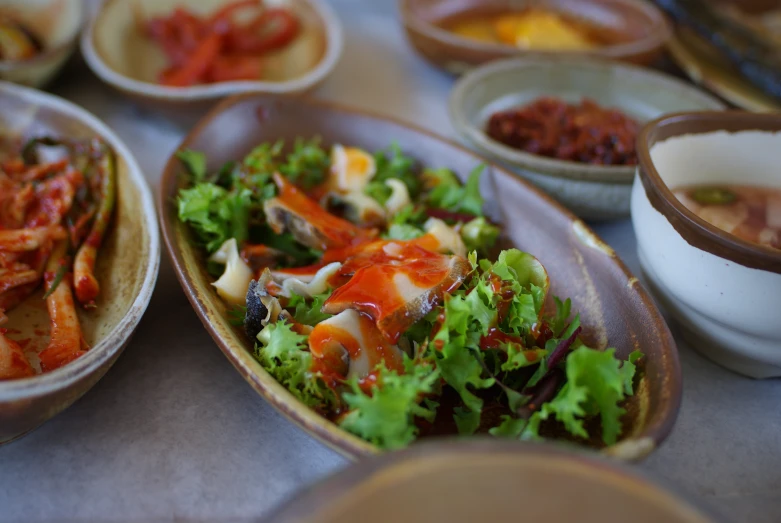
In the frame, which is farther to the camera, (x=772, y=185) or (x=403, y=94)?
(x=403, y=94)

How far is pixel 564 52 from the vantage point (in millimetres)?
2398

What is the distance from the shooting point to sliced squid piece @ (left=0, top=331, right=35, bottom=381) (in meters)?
1.18

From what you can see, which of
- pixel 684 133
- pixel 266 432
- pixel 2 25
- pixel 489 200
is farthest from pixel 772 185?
pixel 2 25

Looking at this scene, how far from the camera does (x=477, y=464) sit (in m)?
0.77

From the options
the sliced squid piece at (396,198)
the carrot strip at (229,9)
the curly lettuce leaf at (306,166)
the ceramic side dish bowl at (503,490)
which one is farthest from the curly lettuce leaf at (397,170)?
the carrot strip at (229,9)

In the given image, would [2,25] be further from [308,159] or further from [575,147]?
[575,147]

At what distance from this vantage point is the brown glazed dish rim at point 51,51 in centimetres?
203

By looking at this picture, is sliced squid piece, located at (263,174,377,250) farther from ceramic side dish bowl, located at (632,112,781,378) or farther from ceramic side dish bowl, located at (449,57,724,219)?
ceramic side dish bowl, located at (632,112,781,378)

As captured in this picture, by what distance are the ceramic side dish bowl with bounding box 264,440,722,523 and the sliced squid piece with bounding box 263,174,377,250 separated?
2.67 feet

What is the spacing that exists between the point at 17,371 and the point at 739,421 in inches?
60.3

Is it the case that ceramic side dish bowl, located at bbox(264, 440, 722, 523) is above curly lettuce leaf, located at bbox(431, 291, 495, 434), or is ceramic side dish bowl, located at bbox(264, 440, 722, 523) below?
above

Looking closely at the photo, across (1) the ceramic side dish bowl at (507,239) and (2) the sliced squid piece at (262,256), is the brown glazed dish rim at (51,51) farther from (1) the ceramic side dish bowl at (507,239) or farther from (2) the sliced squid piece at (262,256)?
(2) the sliced squid piece at (262,256)

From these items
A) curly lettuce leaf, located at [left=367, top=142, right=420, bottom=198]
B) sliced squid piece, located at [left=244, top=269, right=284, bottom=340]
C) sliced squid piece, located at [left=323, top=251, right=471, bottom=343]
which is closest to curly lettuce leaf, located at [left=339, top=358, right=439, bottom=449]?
sliced squid piece, located at [left=323, top=251, right=471, bottom=343]

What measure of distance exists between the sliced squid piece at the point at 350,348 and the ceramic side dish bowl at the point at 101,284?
384 millimetres
